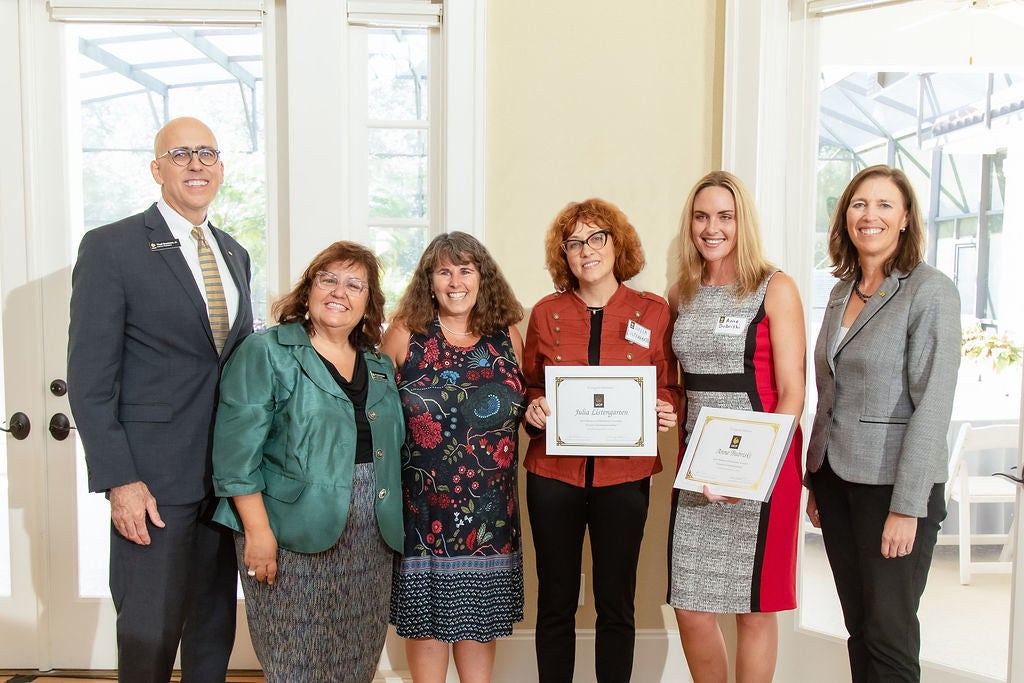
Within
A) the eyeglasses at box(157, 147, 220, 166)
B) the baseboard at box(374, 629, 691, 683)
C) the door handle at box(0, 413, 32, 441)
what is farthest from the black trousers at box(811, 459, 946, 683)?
the door handle at box(0, 413, 32, 441)

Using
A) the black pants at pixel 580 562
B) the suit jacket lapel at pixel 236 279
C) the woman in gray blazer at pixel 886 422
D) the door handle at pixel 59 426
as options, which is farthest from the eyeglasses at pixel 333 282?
the door handle at pixel 59 426

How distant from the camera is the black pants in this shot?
208 centimetres

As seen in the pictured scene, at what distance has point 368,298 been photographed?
6.37 ft

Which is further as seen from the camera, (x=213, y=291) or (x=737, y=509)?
(x=737, y=509)

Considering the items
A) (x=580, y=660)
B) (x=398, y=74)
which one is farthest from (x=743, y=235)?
(x=580, y=660)

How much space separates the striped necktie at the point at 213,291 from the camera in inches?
74.6

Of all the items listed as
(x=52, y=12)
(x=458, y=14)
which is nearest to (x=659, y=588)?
(x=458, y=14)

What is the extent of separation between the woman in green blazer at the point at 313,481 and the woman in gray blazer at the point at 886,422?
3.90 feet

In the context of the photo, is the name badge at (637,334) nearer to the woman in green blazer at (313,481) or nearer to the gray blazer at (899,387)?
the gray blazer at (899,387)

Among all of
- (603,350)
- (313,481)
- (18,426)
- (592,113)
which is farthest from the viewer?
(592,113)

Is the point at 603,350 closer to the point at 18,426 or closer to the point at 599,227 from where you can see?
the point at 599,227

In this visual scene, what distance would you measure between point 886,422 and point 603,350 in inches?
29.9

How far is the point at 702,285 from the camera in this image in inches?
84.2

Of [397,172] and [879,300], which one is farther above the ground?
[397,172]
